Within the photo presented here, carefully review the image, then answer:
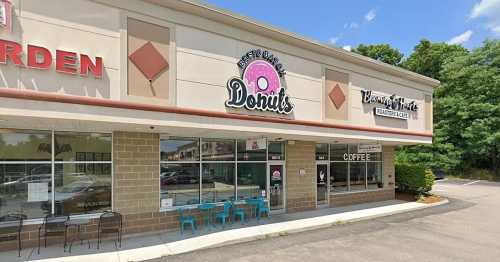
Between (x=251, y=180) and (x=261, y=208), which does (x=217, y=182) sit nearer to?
(x=251, y=180)

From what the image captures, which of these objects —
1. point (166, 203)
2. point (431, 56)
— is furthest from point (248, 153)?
point (431, 56)

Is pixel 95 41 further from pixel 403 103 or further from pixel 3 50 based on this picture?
pixel 403 103

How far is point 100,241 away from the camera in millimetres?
9758

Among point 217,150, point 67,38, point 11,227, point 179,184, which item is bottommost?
point 11,227

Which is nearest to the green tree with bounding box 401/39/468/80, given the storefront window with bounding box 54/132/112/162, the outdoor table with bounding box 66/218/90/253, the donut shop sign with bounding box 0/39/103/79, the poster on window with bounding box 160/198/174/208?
the poster on window with bounding box 160/198/174/208

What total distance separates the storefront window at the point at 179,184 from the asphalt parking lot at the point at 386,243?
2.73 metres

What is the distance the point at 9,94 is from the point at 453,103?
37949mm

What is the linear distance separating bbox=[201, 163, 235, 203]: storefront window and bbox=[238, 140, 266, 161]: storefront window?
591mm

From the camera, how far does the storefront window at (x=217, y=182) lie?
1218cm

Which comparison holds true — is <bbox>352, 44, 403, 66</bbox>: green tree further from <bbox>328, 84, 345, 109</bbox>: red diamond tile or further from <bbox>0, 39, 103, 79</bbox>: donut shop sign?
<bbox>0, 39, 103, 79</bbox>: donut shop sign

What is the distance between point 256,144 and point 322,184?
5134 millimetres

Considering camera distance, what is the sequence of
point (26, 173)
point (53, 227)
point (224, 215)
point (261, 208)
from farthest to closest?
point (261, 208) < point (224, 215) < point (26, 173) < point (53, 227)

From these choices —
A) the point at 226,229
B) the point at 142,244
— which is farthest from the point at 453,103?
the point at 142,244

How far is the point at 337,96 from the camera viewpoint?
1426cm
